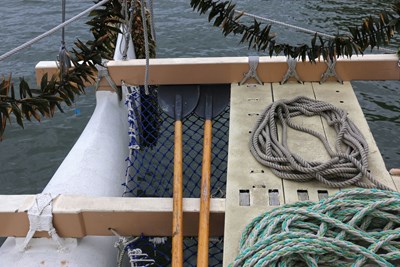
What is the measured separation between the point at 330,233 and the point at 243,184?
631mm

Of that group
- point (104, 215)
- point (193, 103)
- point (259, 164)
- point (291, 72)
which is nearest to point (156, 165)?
point (193, 103)

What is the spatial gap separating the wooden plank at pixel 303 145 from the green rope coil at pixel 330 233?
26 cm

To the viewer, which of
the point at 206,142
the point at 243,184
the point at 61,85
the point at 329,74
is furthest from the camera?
the point at 329,74

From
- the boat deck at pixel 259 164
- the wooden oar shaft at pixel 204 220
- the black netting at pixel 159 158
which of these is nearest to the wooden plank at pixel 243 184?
the boat deck at pixel 259 164

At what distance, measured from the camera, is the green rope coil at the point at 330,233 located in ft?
6.43

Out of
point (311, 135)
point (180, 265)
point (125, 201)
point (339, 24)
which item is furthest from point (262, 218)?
point (339, 24)

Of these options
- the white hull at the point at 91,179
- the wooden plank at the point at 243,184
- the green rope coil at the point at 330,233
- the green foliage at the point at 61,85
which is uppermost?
the green foliage at the point at 61,85

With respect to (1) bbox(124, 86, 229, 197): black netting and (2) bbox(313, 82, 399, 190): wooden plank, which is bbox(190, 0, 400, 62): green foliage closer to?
(2) bbox(313, 82, 399, 190): wooden plank

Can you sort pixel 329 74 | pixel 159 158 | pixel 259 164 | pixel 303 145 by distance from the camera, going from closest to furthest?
1. pixel 259 164
2. pixel 303 145
3. pixel 329 74
4. pixel 159 158

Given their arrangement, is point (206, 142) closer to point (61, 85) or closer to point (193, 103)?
point (193, 103)

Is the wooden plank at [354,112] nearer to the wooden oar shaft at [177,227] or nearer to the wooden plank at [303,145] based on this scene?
the wooden plank at [303,145]

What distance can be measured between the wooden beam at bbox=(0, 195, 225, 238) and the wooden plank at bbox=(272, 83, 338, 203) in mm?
393

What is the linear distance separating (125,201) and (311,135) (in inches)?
48.8

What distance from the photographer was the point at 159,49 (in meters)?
7.18
